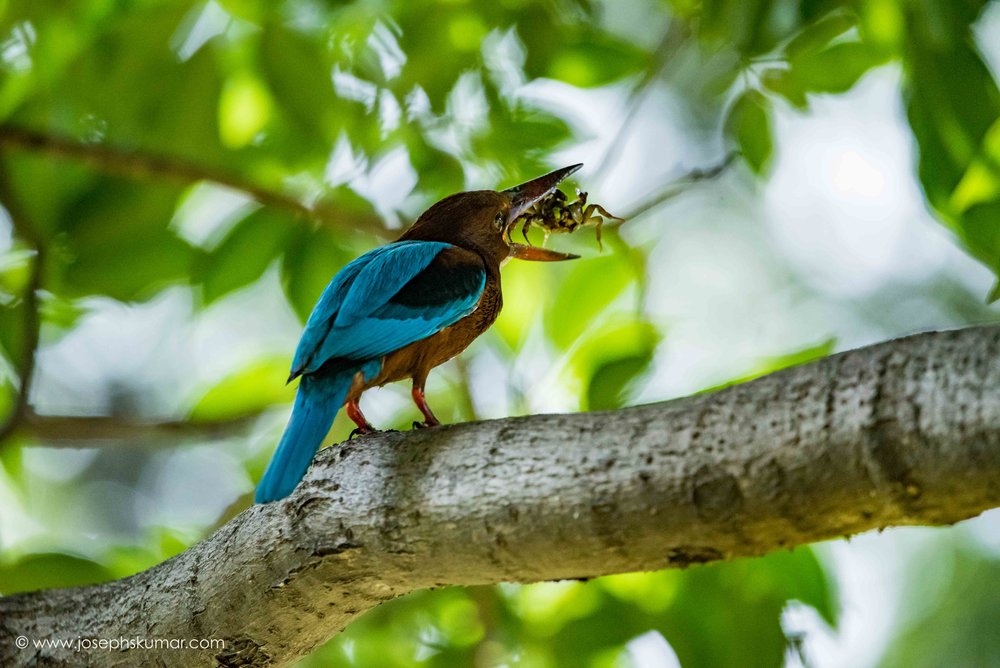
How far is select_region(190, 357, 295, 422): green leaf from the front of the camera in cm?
342

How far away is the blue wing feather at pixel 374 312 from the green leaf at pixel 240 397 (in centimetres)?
95

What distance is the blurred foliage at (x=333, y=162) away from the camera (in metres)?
2.67

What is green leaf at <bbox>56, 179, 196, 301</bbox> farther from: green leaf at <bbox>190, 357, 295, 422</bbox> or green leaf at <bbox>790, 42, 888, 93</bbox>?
green leaf at <bbox>790, 42, 888, 93</bbox>

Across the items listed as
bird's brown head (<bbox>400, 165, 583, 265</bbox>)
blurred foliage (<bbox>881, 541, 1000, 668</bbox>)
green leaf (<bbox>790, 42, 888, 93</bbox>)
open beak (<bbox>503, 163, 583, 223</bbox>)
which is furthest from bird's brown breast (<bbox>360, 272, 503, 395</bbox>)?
blurred foliage (<bbox>881, 541, 1000, 668</bbox>)

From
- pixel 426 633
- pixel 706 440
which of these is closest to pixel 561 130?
pixel 426 633

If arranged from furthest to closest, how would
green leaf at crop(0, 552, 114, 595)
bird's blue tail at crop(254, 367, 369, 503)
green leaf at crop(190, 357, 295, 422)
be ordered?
green leaf at crop(190, 357, 295, 422), green leaf at crop(0, 552, 114, 595), bird's blue tail at crop(254, 367, 369, 503)

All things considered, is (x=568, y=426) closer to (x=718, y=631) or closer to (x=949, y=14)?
(x=718, y=631)

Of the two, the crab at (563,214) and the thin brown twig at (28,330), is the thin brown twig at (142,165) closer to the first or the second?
the thin brown twig at (28,330)

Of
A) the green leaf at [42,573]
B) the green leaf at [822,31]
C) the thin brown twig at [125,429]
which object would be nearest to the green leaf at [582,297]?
the green leaf at [822,31]

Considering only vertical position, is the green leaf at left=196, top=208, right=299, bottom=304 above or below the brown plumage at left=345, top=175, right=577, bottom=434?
above

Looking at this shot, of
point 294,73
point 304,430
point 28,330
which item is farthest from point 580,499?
point 28,330

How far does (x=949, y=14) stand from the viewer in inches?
83.7

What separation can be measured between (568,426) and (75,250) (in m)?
2.12

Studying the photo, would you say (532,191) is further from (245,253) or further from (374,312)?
(245,253)
